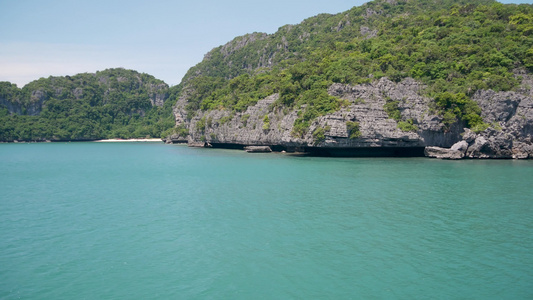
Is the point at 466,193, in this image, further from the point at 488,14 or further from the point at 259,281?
the point at 488,14

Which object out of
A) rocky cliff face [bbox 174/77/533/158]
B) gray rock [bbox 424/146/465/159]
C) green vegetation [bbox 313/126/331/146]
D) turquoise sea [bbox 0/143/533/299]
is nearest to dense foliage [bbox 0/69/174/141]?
green vegetation [bbox 313/126/331/146]

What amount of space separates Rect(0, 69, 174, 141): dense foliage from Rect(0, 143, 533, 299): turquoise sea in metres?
105

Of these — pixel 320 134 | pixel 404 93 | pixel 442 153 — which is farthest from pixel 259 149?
pixel 442 153

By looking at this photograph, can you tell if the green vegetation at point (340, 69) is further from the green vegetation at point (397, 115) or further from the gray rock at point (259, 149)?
the gray rock at point (259, 149)

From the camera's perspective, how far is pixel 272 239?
16172 millimetres

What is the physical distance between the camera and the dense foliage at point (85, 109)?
402 feet

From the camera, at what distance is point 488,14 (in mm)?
61719

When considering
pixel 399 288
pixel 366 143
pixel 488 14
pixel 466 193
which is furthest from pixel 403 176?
pixel 488 14

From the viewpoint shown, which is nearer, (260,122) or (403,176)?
(403,176)

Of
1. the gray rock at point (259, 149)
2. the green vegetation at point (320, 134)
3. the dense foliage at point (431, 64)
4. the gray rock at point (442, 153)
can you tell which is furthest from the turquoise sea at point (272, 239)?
the gray rock at point (259, 149)

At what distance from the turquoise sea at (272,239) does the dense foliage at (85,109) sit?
346 ft

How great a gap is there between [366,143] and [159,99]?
130 meters

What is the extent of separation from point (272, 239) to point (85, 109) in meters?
141

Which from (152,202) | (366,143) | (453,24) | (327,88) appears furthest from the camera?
(453,24)
